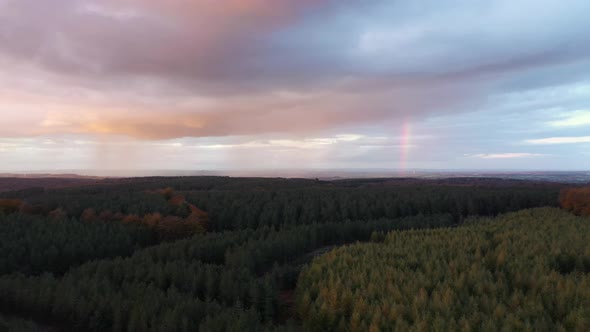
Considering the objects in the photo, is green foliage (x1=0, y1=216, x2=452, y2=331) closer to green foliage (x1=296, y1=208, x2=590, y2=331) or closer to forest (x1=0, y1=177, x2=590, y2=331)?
forest (x1=0, y1=177, x2=590, y2=331)

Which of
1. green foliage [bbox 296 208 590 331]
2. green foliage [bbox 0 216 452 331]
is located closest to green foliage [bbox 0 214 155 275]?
green foliage [bbox 0 216 452 331]

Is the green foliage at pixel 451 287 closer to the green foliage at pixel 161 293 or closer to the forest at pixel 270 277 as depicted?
the forest at pixel 270 277

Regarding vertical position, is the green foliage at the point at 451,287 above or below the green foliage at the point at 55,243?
above

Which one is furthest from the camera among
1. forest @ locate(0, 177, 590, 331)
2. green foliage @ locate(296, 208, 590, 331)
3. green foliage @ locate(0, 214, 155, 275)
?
green foliage @ locate(0, 214, 155, 275)

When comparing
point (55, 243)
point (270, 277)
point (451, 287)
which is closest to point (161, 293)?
point (270, 277)

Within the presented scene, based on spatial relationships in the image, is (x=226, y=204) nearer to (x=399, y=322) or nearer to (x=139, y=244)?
(x=139, y=244)

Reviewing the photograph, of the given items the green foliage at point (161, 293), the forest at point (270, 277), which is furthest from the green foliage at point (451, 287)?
the green foliage at point (161, 293)

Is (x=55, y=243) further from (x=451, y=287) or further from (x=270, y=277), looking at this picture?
(x=451, y=287)

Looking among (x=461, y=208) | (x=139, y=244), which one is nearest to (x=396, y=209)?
(x=461, y=208)
